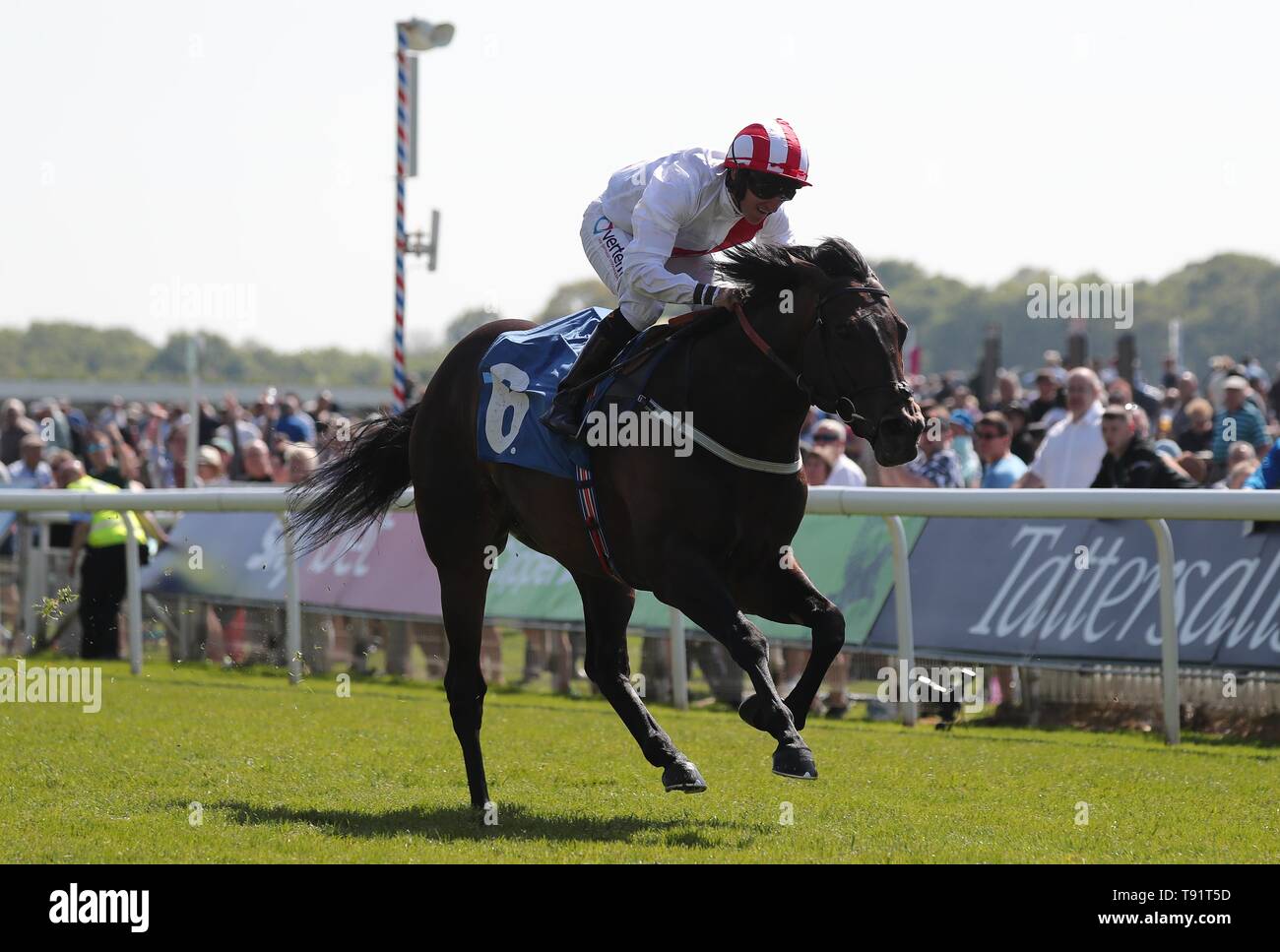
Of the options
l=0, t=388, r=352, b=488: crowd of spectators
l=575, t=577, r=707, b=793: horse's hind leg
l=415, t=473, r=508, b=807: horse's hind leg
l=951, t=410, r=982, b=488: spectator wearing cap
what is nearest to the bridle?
l=575, t=577, r=707, b=793: horse's hind leg

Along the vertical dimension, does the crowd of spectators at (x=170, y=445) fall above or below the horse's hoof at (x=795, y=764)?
above

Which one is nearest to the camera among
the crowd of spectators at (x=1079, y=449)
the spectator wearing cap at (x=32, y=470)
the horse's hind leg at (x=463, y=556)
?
the horse's hind leg at (x=463, y=556)

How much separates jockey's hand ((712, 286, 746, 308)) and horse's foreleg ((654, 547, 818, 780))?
0.85 meters

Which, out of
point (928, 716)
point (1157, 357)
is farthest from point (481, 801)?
point (1157, 357)

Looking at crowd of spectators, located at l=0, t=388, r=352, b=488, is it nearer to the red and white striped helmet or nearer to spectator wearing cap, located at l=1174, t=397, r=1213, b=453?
the red and white striped helmet

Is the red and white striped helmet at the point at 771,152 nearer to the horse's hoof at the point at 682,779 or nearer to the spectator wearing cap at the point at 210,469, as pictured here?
the horse's hoof at the point at 682,779

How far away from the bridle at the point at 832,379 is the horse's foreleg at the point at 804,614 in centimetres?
59

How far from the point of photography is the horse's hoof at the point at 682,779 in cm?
577

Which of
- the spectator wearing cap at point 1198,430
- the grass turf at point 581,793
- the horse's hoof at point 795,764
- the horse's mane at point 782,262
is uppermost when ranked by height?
the horse's mane at point 782,262

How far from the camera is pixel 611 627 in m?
6.53

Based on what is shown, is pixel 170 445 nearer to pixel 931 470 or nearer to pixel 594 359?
pixel 931 470

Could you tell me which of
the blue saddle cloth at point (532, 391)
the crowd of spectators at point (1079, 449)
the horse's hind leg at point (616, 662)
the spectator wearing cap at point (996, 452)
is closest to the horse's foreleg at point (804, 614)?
the horse's hind leg at point (616, 662)

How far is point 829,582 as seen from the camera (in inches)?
360
